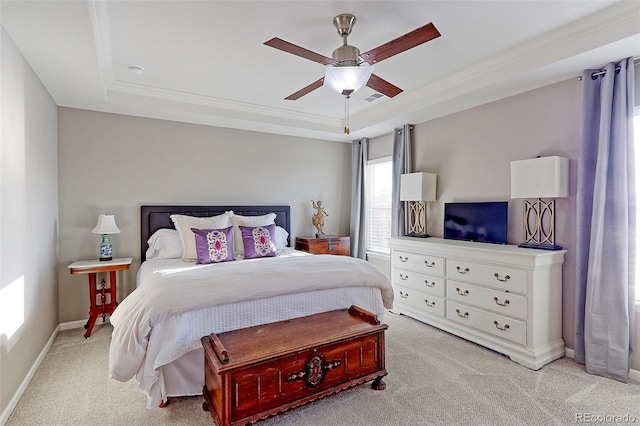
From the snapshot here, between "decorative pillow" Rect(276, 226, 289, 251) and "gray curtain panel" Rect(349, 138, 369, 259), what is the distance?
121 centimetres

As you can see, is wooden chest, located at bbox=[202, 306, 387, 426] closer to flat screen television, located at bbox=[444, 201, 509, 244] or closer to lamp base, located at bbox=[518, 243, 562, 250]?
lamp base, located at bbox=[518, 243, 562, 250]

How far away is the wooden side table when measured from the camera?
11.4 ft

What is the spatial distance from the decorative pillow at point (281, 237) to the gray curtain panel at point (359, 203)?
1209 millimetres

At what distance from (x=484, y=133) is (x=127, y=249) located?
14.6 ft

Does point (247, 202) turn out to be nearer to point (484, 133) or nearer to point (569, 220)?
point (484, 133)

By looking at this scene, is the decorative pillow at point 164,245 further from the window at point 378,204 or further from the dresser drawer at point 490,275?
the dresser drawer at point 490,275

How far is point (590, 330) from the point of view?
107 inches

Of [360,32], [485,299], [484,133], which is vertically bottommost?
[485,299]

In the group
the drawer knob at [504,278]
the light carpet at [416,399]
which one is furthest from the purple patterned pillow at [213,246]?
the drawer knob at [504,278]

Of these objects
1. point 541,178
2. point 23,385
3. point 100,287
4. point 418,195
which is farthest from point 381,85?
point 100,287

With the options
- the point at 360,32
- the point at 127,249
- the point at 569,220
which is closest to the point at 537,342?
the point at 569,220

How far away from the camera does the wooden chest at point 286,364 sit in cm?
192

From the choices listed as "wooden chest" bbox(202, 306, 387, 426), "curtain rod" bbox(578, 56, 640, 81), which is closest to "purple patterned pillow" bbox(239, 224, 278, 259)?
"wooden chest" bbox(202, 306, 387, 426)

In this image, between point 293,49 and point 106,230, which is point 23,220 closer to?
point 106,230
